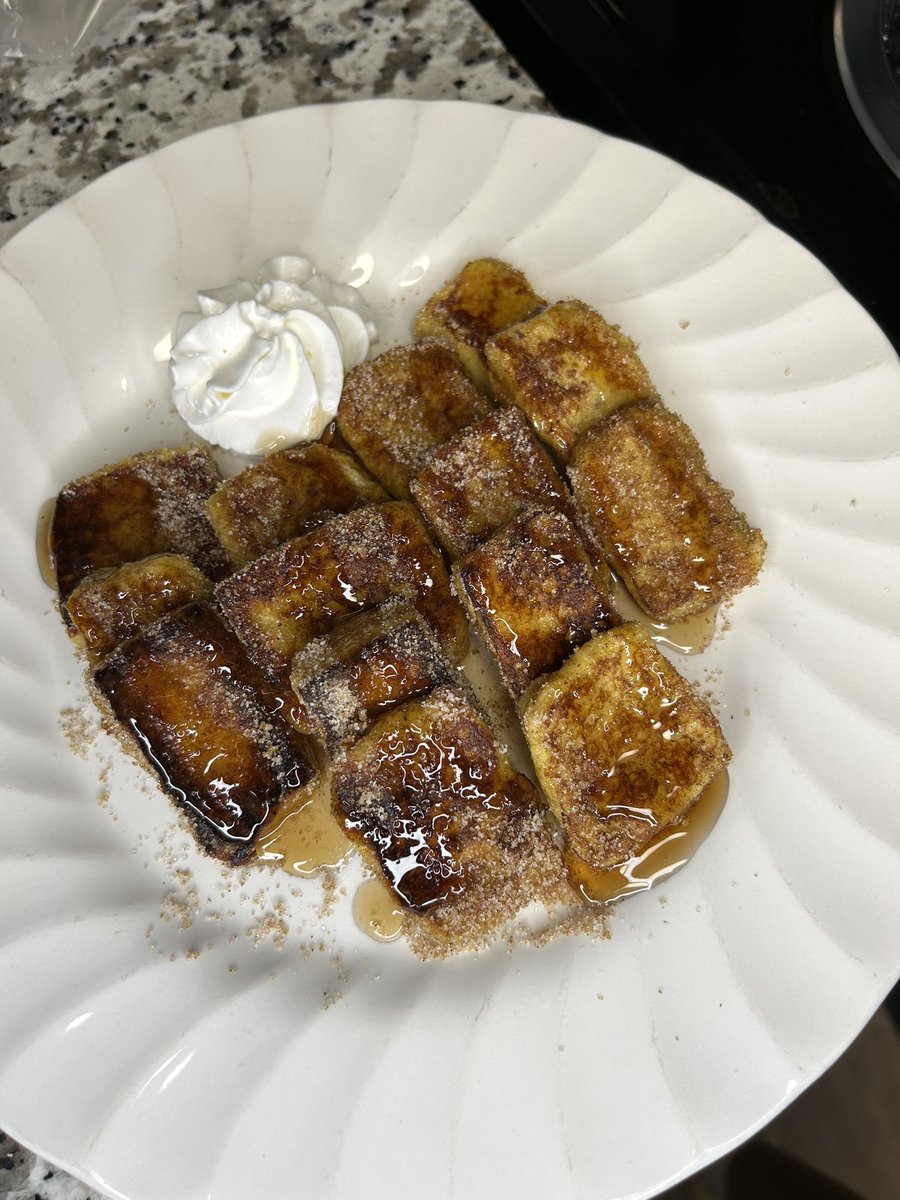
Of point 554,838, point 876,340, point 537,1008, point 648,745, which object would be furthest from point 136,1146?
point 876,340

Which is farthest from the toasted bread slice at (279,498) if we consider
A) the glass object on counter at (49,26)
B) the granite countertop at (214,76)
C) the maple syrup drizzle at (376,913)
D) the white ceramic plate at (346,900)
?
the glass object on counter at (49,26)

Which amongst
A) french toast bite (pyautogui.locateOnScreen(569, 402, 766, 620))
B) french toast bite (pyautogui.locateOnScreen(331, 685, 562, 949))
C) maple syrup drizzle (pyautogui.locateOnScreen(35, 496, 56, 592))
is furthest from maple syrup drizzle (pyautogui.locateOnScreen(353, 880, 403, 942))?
maple syrup drizzle (pyautogui.locateOnScreen(35, 496, 56, 592))

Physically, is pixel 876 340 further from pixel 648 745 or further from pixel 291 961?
pixel 291 961

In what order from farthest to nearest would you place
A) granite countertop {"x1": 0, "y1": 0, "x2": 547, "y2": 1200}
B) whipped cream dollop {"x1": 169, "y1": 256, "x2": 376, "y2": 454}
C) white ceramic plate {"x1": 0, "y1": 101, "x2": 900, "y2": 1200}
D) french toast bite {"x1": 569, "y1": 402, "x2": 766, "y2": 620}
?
granite countertop {"x1": 0, "y1": 0, "x2": 547, "y2": 1200}
whipped cream dollop {"x1": 169, "y1": 256, "x2": 376, "y2": 454}
french toast bite {"x1": 569, "y1": 402, "x2": 766, "y2": 620}
white ceramic plate {"x1": 0, "y1": 101, "x2": 900, "y2": 1200}

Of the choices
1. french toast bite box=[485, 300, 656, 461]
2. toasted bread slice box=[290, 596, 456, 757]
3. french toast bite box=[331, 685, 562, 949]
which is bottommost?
french toast bite box=[331, 685, 562, 949]

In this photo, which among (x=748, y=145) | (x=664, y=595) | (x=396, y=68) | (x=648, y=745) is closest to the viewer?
(x=648, y=745)

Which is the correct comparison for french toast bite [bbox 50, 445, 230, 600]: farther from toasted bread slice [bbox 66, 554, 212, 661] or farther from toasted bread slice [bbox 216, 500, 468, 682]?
toasted bread slice [bbox 216, 500, 468, 682]

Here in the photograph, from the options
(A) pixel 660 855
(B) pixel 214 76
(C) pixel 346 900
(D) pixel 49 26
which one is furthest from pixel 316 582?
(D) pixel 49 26
